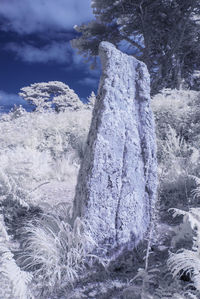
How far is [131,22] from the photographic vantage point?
46.1 ft

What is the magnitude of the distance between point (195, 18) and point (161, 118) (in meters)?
10.8

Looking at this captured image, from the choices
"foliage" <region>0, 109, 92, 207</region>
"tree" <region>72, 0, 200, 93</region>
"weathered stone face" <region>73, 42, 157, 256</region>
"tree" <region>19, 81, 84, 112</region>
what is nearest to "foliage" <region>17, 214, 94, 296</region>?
"weathered stone face" <region>73, 42, 157, 256</region>

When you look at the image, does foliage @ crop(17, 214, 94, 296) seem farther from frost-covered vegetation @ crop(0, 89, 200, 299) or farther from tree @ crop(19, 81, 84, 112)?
tree @ crop(19, 81, 84, 112)

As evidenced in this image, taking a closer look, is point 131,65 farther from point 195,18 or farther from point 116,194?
point 195,18

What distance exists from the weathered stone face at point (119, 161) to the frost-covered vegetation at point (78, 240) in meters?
0.18

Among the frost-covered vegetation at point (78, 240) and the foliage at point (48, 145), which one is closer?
the frost-covered vegetation at point (78, 240)

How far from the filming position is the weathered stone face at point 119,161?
2.22 meters

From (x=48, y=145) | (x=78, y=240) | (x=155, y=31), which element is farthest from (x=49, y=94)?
(x=78, y=240)

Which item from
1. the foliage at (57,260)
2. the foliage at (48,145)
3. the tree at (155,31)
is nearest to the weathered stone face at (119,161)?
the foliage at (57,260)

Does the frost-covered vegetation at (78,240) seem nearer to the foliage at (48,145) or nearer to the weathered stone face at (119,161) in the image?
the foliage at (48,145)

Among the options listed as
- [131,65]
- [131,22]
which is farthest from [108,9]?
[131,65]

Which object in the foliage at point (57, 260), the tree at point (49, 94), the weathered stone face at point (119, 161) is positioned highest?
the tree at point (49, 94)

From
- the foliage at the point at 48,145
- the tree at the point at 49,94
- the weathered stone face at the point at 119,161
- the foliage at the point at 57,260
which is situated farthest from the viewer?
the tree at the point at 49,94

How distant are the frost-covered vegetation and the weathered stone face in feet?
0.59
